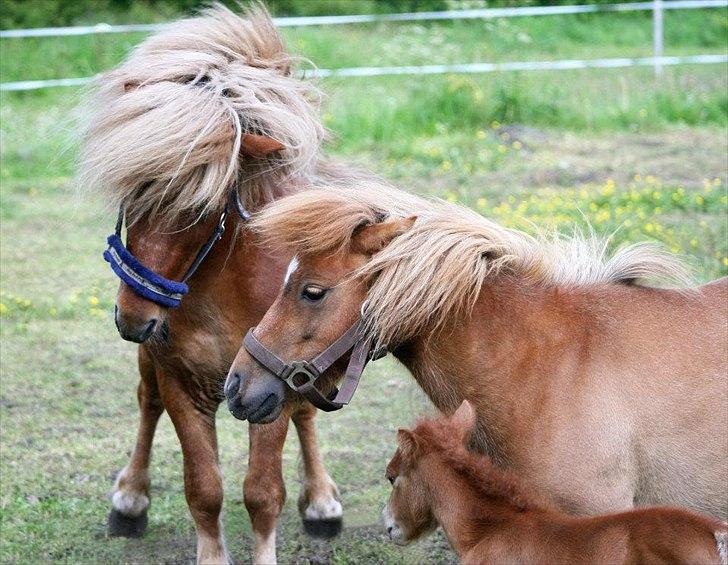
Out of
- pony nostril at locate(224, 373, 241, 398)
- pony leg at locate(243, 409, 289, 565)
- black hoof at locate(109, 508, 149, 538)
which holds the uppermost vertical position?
pony nostril at locate(224, 373, 241, 398)

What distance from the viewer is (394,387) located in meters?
6.71

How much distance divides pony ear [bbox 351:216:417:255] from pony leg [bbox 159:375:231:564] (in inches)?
48.6

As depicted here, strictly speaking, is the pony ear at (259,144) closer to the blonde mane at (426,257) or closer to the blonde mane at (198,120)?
the blonde mane at (198,120)

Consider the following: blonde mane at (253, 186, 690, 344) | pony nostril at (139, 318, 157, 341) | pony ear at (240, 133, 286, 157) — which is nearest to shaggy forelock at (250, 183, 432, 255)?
blonde mane at (253, 186, 690, 344)

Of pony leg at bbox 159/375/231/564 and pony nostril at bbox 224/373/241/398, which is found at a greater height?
pony nostril at bbox 224/373/241/398

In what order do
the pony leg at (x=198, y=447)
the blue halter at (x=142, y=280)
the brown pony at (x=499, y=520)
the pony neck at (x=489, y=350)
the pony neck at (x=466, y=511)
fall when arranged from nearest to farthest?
the brown pony at (x=499, y=520) < the pony neck at (x=466, y=511) < the pony neck at (x=489, y=350) < the blue halter at (x=142, y=280) < the pony leg at (x=198, y=447)

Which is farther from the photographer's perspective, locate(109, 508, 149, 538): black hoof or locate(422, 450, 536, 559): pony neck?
locate(109, 508, 149, 538): black hoof

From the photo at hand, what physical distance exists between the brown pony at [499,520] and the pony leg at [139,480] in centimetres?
189

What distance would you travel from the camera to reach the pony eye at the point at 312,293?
3.43 meters

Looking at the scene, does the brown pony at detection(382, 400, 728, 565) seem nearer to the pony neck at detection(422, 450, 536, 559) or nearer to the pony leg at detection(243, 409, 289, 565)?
the pony neck at detection(422, 450, 536, 559)

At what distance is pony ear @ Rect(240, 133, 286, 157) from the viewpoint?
404 centimetres

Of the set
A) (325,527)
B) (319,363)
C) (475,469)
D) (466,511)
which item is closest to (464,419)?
(475,469)

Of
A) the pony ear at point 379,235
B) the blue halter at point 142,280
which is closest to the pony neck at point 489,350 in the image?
the pony ear at point 379,235

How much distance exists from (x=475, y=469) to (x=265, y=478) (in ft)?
4.07
